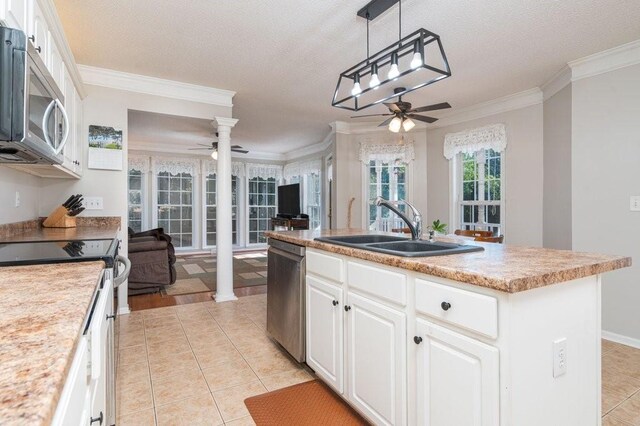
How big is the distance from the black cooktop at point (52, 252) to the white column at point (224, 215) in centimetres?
216

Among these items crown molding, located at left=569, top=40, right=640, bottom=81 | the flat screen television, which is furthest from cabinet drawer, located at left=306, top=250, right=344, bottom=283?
the flat screen television

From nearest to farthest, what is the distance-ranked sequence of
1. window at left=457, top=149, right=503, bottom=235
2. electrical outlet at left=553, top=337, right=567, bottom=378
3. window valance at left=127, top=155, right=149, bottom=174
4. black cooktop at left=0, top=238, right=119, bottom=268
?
electrical outlet at left=553, top=337, right=567, bottom=378
black cooktop at left=0, top=238, right=119, bottom=268
window at left=457, top=149, right=503, bottom=235
window valance at left=127, top=155, right=149, bottom=174

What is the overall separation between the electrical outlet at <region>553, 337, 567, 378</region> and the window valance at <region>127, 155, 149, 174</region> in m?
7.75

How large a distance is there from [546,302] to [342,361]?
1.08m

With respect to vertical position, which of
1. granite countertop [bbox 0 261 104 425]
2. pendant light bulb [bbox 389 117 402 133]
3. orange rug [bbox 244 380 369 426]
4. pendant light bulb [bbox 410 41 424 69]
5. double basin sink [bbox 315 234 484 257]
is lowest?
orange rug [bbox 244 380 369 426]

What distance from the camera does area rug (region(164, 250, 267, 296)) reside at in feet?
15.3

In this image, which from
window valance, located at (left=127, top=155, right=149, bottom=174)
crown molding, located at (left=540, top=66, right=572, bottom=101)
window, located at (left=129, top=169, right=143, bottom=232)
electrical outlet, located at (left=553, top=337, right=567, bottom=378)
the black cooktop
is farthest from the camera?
window, located at (left=129, top=169, right=143, bottom=232)

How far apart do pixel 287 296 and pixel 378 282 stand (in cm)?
105

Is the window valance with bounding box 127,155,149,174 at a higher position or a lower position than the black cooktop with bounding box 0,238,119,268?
higher

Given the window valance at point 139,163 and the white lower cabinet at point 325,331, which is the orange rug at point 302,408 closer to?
the white lower cabinet at point 325,331

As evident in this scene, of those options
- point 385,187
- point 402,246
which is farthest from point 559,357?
point 385,187

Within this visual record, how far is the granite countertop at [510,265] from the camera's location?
3.59 ft

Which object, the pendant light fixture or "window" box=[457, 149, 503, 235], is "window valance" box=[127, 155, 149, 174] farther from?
"window" box=[457, 149, 503, 235]

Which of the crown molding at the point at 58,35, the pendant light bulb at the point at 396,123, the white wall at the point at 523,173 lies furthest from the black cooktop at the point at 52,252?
the white wall at the point at 523,173
